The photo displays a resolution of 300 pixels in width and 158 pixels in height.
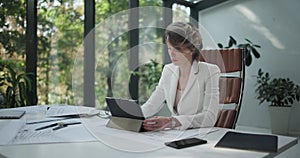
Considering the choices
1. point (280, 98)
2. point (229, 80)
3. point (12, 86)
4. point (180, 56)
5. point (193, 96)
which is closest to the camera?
point (193, 96)

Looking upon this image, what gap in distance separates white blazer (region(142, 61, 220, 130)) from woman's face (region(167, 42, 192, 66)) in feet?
0.13

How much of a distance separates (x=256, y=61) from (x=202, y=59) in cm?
303

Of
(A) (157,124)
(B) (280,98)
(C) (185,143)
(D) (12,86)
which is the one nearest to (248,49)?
(B) (280,98)

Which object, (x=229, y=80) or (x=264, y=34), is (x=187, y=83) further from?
(x=264, y=34)

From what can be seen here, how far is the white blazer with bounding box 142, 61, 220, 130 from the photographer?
1.25 metres

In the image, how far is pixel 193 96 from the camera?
1.44 metres

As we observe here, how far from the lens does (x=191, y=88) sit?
146cm

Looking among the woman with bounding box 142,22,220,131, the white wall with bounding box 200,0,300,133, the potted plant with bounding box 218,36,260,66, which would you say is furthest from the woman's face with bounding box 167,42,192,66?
the white wall with bounding box 200,0,300,133

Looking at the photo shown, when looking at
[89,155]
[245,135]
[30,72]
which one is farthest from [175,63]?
[30,72]

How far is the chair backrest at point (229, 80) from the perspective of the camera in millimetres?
1617

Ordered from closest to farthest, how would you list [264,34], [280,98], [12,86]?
[12,86], [280,98], [264,34]

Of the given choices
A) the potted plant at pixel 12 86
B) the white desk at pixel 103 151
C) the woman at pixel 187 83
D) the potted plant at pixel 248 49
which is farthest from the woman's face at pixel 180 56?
the potted plant at pixel 248 49

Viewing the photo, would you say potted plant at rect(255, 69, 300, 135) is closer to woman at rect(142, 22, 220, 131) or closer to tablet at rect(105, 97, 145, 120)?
woman at rect(142, 22, 220, 131)

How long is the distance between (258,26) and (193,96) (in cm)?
Result: 351
